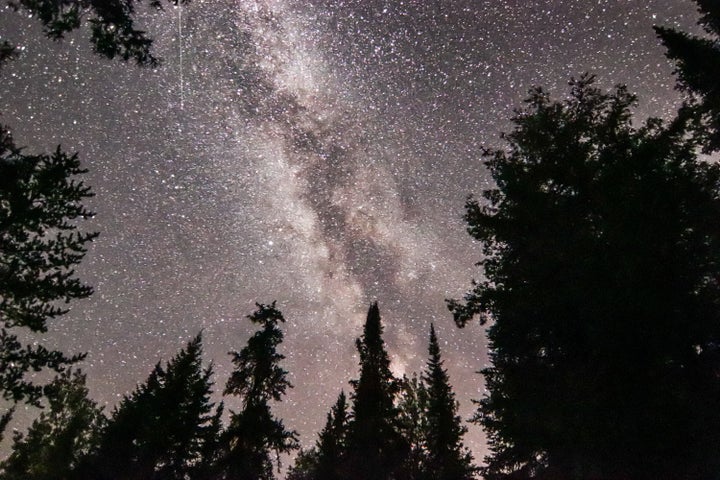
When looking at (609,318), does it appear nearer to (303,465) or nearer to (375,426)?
(375,426)

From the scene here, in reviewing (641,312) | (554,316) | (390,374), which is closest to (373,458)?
(390,374)

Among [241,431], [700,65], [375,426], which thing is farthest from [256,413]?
[700,65]

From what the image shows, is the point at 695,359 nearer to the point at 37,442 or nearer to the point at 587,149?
the point at 587,149

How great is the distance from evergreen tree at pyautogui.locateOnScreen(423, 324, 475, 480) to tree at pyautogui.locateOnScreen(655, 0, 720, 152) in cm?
2278

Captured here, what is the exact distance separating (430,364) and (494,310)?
2648 centimetres

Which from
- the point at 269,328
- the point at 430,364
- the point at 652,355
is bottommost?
the point at 652,355

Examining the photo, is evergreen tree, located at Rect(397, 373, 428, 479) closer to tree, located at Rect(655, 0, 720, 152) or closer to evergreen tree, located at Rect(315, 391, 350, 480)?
evergreen tree, located at Rect(315, 391, 350, 480)

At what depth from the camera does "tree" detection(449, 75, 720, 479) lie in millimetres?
8953

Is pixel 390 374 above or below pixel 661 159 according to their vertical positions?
above

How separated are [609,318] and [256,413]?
1799cm

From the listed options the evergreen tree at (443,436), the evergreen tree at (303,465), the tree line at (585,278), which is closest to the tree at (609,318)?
the tree line at (585,278)

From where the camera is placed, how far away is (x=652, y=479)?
8.88m

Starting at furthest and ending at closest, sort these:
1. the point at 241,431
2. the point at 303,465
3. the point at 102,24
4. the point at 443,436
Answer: the point at 303,465 < the point at 443,436 < the point at 241,431 < the point at 102,24

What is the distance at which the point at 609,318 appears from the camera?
9.60m
